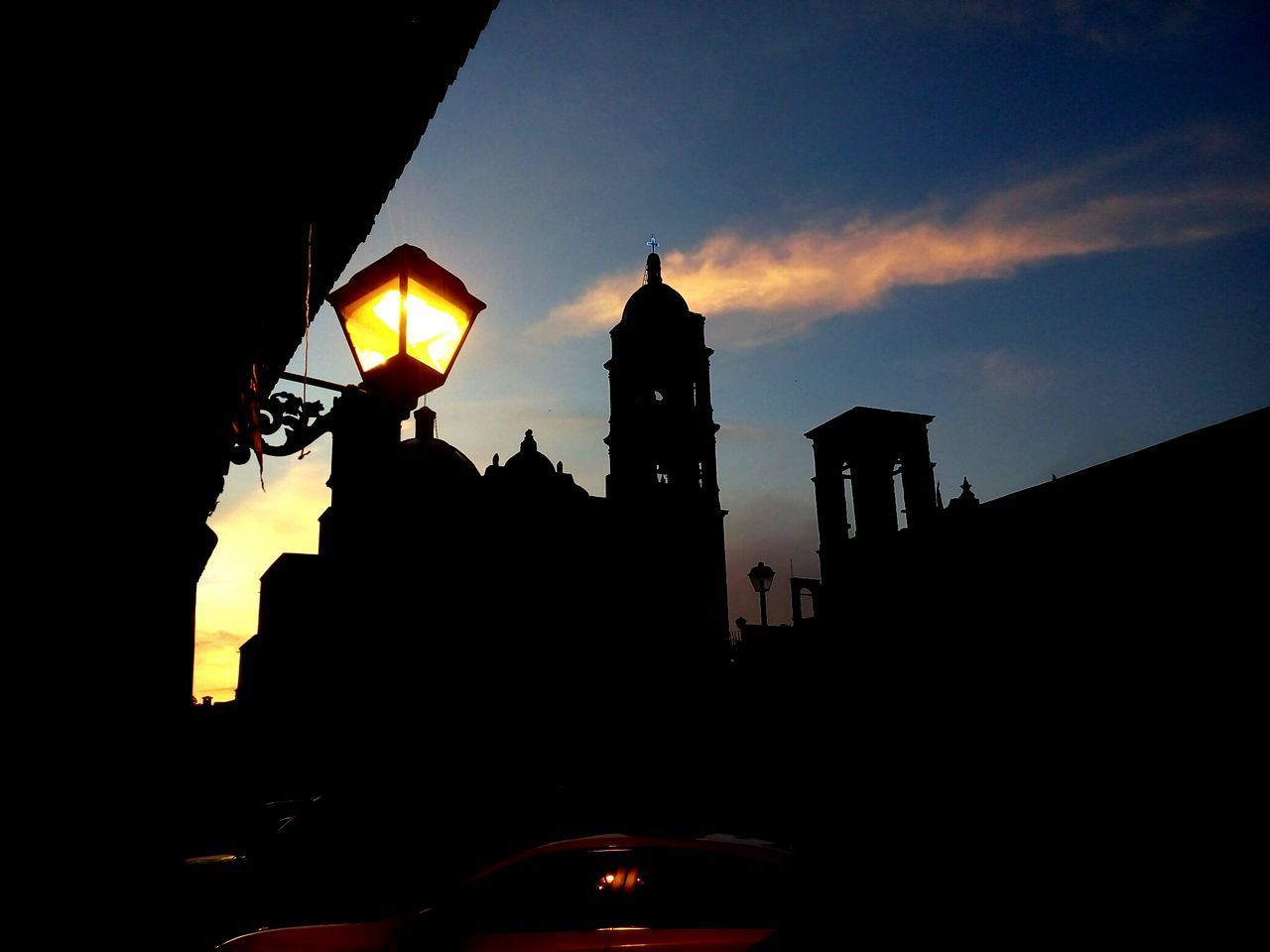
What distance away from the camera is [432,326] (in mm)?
3705

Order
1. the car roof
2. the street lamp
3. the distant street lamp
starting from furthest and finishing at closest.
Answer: the distant street lamp
the car roof
the street lamp

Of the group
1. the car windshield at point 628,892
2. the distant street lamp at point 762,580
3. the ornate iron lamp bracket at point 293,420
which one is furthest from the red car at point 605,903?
the distant street lamp at point 762,580

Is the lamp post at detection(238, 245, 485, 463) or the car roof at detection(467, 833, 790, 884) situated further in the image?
the car roof at detection(467, 833, 790, 884)

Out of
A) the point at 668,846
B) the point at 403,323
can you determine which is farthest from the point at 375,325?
the point at 668,846

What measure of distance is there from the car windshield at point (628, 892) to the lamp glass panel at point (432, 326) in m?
3.75

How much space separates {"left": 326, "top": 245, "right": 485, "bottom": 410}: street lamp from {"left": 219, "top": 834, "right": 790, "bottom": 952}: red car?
12.0 feet

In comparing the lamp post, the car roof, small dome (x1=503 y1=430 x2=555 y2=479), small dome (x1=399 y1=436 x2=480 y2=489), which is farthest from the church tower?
the lamp post

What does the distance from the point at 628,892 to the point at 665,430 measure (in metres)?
25.4

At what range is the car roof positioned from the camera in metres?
5.20

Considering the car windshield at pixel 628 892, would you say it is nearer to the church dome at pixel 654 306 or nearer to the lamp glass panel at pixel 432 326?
the lamp glass panel at pixel 432 326

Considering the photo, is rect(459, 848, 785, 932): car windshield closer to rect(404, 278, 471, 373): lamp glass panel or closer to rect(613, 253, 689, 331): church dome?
rect(404, 278, 471, 373): lamp glass panel

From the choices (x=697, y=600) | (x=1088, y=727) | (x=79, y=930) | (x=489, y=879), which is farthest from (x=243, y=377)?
(x=697, y=600)

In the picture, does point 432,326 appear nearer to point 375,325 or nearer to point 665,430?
point 375,325

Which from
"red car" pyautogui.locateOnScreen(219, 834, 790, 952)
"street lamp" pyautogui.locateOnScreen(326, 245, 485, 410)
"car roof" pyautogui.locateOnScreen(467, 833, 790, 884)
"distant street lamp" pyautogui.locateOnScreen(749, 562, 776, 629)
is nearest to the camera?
"street lamp" pyautogui.locateOnScreen(326, 245, 485, 410)
